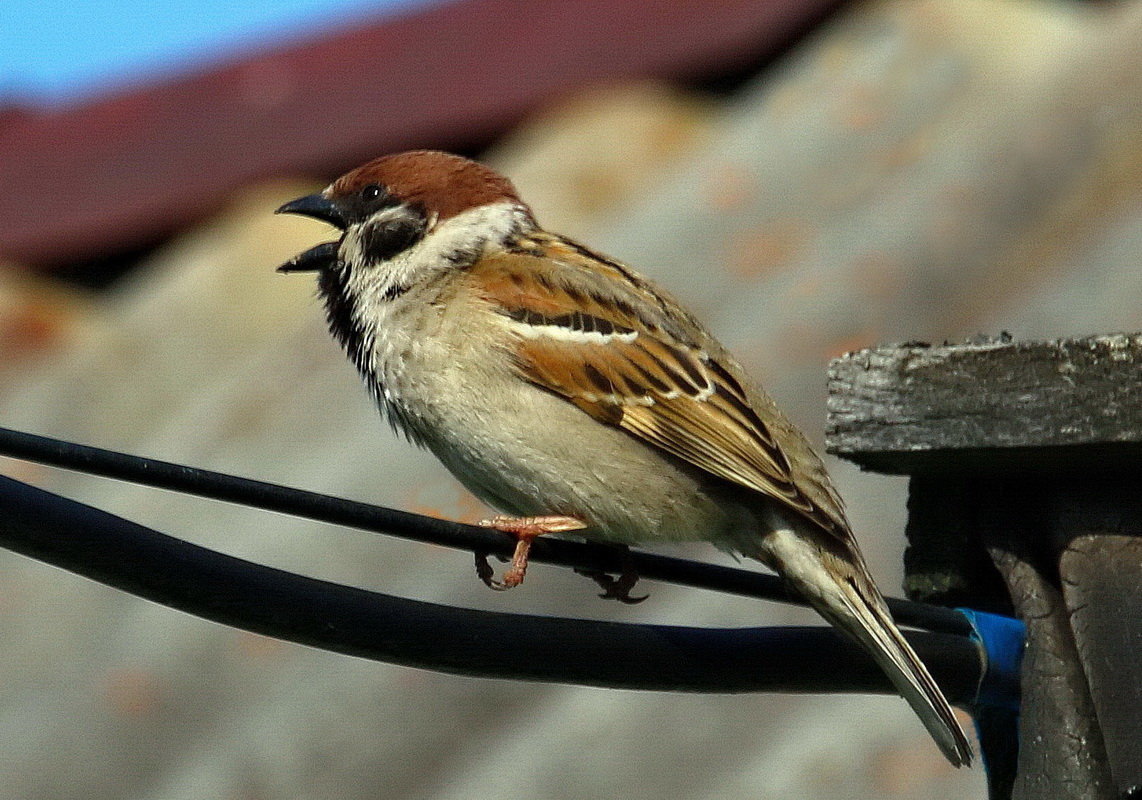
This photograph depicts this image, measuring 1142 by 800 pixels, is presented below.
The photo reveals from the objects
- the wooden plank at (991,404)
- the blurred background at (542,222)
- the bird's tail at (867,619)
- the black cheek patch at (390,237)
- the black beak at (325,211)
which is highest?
the wooden plank at (991,404)

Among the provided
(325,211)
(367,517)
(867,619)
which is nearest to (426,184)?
Answer: (325,211)

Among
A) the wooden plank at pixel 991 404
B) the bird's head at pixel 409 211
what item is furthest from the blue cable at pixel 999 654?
the bird's head at pixel 409 211

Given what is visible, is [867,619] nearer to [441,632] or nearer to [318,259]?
[441,632]

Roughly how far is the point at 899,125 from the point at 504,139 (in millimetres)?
1682

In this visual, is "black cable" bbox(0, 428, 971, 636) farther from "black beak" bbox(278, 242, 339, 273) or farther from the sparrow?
"black beak" bbox(278, 242, 339, 273)

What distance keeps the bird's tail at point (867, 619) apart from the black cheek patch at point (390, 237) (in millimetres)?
896

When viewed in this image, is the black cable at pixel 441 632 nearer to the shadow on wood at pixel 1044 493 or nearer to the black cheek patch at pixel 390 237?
the shadow on wood at pixel 1044 493

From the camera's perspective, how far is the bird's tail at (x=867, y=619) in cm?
220

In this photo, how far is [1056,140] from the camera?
187 inches

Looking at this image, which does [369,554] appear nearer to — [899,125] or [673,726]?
[673,726]

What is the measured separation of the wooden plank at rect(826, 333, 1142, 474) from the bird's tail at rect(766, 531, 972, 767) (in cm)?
22

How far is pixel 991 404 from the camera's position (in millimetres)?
2119

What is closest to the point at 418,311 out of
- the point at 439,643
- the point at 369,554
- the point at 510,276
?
the point at 510,276

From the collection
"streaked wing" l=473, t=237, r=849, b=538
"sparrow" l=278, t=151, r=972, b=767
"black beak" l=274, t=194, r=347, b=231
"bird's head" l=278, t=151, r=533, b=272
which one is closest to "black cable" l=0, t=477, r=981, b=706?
"sparrow" l=278, t=151, r=972, b=767
